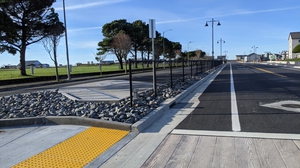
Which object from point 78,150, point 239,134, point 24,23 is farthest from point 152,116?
point 24,23

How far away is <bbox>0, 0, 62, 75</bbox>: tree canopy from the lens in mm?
24453

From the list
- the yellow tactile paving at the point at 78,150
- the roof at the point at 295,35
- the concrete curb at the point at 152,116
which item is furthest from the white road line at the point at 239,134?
the roof at the point at 295,35

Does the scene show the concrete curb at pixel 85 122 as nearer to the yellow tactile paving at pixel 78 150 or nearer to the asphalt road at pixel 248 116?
the yellow tactile paving at pixel 78 150

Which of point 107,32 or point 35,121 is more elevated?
point 107,32

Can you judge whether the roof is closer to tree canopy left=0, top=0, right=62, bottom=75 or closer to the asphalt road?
tree canopy left=0, top=0, right=62, bottom=75

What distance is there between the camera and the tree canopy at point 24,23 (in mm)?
24453

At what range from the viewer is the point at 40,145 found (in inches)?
187

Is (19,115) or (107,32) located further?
(107,32)

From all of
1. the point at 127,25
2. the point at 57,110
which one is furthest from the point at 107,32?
the point at 57,110

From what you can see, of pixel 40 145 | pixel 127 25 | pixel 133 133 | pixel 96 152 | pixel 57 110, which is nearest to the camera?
pixel 96 152

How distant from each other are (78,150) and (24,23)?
2616 centimetres

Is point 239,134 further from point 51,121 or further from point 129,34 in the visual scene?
point 129,34

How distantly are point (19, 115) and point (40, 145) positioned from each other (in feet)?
8.29

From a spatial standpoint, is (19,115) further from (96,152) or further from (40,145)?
(96,152)
